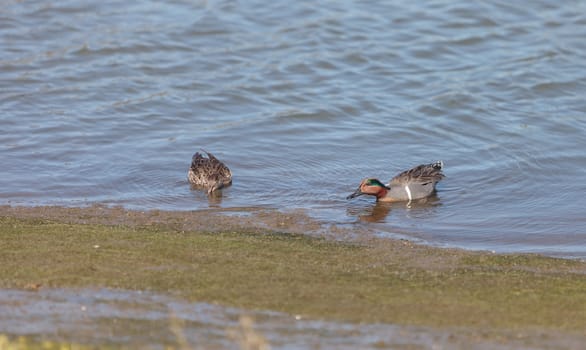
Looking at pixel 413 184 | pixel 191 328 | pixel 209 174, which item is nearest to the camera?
pixel 191 328

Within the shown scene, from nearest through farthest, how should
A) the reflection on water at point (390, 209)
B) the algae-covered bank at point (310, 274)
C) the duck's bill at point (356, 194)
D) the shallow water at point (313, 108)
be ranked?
the algae-covered bank at point (310, 274) < the reflection on water at point (390, 209) < the shallow water at point (313, 108) < the duck's bill at point (356, 194)

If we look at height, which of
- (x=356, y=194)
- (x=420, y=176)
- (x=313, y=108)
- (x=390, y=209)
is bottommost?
(x=390, y=209)

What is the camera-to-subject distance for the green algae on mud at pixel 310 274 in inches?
288

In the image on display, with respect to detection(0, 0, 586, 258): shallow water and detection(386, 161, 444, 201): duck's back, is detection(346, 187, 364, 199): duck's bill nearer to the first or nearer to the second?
detection(0, 0, 586, 258): shallow water

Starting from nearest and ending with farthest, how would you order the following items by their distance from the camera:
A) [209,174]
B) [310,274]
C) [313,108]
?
[310,274]
[209,174]
[313,108]

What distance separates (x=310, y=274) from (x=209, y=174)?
4.45 meters

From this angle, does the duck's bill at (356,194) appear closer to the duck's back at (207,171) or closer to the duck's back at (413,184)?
the duck's back at (413,184)

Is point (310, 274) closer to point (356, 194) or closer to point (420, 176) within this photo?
point (356, 194)

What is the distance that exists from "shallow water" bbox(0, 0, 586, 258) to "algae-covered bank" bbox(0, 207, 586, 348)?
1.66 meters

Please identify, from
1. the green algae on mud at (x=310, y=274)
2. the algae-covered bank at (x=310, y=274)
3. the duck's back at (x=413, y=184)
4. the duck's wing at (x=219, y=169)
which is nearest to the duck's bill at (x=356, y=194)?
the duck's back at (x=413, y=184)

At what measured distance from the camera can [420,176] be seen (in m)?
12.6

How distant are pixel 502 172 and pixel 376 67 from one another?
5.36 m

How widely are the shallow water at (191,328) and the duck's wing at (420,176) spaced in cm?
577

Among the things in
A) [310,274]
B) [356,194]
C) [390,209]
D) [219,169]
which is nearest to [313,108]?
[219,169]
